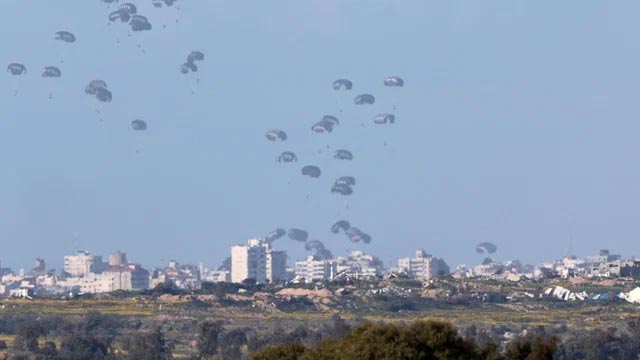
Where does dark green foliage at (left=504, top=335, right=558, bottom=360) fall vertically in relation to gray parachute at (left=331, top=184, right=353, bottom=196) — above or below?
below

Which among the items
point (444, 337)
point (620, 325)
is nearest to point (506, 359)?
point (444, 337)

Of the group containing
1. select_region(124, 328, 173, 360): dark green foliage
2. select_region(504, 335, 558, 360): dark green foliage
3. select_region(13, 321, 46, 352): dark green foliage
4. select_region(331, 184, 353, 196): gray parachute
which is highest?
select_region(331, 184, 353, 196): gray parachute

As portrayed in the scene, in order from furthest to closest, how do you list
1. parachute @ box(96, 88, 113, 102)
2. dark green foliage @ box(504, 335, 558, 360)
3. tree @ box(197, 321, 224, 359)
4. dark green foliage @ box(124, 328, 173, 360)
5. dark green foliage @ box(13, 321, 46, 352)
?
parachute @ box(96, 88, 113, 102)
tree @ box(197, 321, 224, 359)
dark green foliage @ box(13, 321, 46, 352)
dark green foliage @ box(124, 328, 173, 360)
dark green foliage @ box(504, 335, 558, 360)

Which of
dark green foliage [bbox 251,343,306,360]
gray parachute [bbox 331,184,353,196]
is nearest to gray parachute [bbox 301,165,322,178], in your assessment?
gray parachute [bbox 331,184,353,196]

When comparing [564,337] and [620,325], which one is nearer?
[564,337]

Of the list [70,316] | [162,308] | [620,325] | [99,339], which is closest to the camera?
[99,339]

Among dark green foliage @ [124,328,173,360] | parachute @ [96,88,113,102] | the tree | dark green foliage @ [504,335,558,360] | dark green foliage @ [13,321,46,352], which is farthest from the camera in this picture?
parachute @ [96,88,113,102]

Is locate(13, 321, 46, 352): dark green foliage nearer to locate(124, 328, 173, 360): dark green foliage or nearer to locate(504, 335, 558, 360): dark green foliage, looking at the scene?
locate(124, 328, 173, 360): dark green foliage

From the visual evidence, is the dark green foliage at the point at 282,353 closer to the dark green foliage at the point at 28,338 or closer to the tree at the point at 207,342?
the tree at the point at 207,342

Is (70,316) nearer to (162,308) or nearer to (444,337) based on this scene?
(162,308)

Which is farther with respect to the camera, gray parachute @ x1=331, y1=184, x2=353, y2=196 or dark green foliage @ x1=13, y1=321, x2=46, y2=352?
gray parachute @ x1=331, y1=184, x2=353, y2=196
